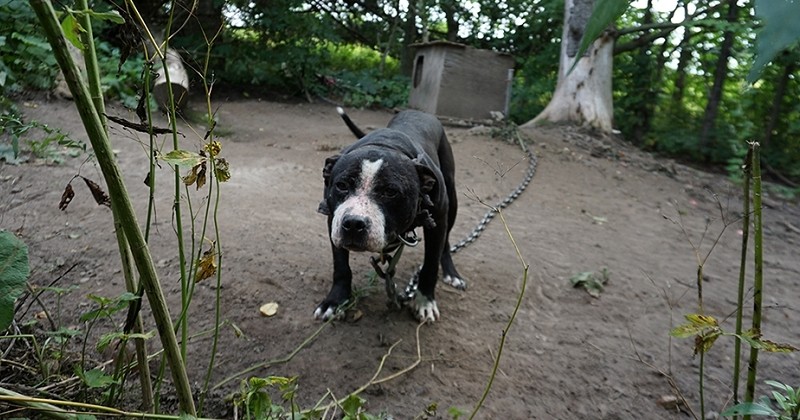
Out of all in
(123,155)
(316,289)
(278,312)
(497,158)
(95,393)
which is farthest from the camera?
(497,158)

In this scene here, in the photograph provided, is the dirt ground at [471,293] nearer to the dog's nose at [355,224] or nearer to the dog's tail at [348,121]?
the dog's nose at [355,224]

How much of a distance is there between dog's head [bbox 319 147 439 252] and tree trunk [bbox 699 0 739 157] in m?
9.02

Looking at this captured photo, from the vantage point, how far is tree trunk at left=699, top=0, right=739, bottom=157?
924 centimetres

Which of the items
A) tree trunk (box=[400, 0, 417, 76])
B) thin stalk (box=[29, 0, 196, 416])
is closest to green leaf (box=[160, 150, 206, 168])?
thin stalk (box=[29, 0, 196, 416])

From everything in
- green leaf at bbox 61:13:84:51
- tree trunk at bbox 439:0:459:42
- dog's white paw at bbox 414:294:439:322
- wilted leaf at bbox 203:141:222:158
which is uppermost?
tree trunk at bbox 439:0:459:42

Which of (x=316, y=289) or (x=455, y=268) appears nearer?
(x=316, y=289)

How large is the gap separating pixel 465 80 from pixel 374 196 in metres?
7.30

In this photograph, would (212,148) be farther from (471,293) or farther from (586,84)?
(586,84)

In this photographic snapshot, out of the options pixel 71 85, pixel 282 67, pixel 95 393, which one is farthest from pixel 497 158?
pixel 282 67

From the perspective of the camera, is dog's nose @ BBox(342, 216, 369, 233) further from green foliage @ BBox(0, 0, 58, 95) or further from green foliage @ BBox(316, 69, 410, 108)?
green foliage @ BBox(316, 69, 410, 108)

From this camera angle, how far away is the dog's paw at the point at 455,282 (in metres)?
3.16

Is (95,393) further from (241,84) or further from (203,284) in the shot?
(241,84)

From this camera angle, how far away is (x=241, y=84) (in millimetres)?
12031

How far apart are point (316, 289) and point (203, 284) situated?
578mm
